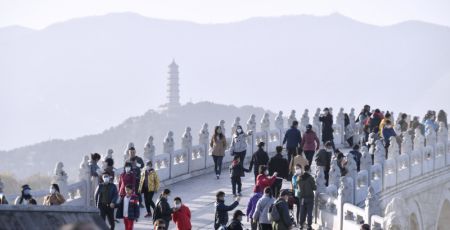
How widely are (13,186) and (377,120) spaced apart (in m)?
99.8

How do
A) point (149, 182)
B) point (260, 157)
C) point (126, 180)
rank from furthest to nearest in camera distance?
point (260, 157), point (149, 182), point (126, 180)

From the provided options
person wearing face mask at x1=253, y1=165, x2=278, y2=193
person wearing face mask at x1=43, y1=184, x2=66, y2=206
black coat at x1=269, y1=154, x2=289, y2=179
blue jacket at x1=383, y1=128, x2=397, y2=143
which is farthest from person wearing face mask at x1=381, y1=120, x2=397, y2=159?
person wearing face mask at x1=43, y1=184, x2=66, y2=206

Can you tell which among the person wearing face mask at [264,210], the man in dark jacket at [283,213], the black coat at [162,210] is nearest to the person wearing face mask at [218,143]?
the person wearing face mask at [264,210]

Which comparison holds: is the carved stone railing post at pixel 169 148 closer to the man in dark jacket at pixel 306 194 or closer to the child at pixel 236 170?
the child at pixel 236 170

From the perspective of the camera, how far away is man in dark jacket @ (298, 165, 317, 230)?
20188mm

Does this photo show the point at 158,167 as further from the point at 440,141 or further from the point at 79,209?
the point at 79,209

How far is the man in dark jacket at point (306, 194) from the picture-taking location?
66.2 ft

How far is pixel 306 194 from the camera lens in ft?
66.5

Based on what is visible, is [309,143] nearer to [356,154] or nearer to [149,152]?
[356,154]

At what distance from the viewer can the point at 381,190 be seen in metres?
27.5

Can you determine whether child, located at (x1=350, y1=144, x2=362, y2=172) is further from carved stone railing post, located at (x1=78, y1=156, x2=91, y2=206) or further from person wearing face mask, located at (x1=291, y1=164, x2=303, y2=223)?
carved stone railing post, located at (x1=78, y1=156, x2=91, y2=206)

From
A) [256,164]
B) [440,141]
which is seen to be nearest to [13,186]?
[440,141]

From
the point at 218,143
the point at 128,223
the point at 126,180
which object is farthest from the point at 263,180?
the point at 218,143

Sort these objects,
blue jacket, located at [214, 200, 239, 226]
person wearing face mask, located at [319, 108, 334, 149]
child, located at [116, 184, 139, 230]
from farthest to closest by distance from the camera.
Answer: person wearing face mask, located at [319, 108, 334, 149], child, located at [116, 184, 139, 230], blue jacket, located at [214, 200, 239, 226]
